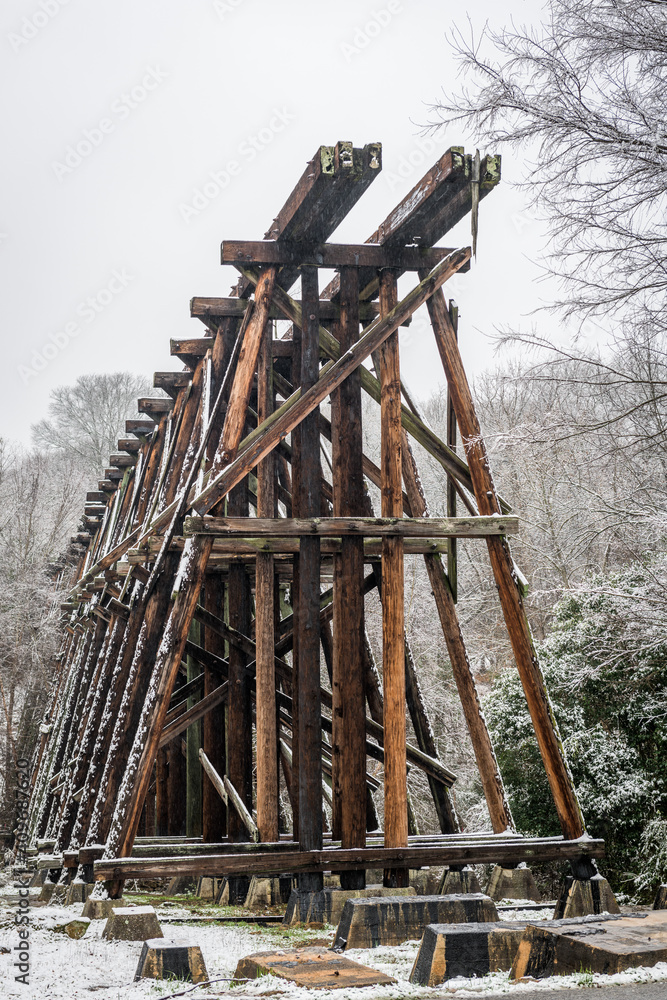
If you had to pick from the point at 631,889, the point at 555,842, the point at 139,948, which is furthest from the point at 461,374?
the point at 631,889

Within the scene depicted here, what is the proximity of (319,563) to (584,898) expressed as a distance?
3.08 metres

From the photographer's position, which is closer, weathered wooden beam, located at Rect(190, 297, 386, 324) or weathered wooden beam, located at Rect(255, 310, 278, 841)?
weathered wooden beam, located at Rect(255, 310, 278, 841)

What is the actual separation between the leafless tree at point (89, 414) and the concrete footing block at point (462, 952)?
34.8m

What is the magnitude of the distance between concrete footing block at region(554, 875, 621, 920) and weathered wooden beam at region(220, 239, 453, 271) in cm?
489

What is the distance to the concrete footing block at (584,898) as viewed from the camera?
7.54 m

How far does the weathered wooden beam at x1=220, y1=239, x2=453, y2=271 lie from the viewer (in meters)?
8.30

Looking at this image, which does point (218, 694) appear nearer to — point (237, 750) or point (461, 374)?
point (237, 750)

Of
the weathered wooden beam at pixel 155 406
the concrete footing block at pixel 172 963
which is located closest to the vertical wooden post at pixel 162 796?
the weathered wooden beam at pixel 155 406

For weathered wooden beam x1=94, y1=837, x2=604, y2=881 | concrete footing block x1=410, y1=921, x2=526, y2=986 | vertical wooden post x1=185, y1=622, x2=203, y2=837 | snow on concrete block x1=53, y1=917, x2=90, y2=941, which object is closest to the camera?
concrete footing block x1=410, y1=921, x2=526, y2=986

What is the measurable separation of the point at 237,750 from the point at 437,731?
32.2ft

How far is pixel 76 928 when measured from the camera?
673cm

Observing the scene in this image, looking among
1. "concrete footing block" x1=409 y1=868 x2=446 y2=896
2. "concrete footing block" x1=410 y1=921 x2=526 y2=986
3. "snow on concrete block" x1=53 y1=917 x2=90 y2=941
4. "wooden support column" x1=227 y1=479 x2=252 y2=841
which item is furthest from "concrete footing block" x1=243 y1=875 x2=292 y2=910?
"concrete footing block" x1=410 y1=921 x2=526 y2=986

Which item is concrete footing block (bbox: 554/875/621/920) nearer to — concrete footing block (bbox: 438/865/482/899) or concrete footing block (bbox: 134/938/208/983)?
concrete footing block (bbox: 438/865/482/899)

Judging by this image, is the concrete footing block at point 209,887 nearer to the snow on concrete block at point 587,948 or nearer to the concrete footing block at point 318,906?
the concrete footing block at point 318,906
